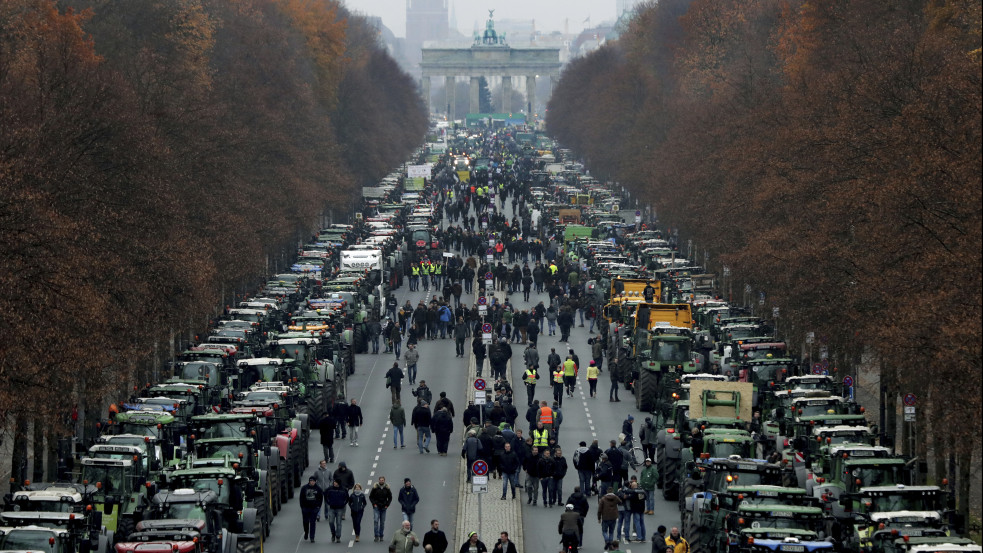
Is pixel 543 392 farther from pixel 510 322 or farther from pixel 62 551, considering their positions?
pixel 62 551

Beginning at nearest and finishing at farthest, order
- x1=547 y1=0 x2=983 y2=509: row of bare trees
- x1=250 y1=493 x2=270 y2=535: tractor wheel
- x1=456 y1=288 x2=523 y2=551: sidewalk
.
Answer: x1=547 y1=0 x2=983 y2=509: row of bare trees → x1=250 y1=493 x2=270 y2=535: tractor wheel → x1=456 y1=288 x2=523 y2=551: sidewalk

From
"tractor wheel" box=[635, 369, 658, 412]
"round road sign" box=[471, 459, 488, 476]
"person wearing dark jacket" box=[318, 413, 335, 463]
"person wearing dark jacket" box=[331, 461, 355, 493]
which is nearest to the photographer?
"round road sign" box=[471, 459, 488, 476]

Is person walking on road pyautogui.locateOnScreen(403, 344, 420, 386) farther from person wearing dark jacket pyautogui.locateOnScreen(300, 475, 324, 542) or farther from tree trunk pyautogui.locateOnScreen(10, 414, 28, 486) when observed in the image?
person wearing dark jacket pyautogui.locateOnScreen(300, 475, 324, 542)

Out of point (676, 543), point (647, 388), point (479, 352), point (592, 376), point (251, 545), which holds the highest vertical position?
point (479, 352)

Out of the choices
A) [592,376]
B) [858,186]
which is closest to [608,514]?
[858,186]

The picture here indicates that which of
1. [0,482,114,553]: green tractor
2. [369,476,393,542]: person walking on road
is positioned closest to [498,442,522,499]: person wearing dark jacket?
[369,476,393,542]: person walking on road

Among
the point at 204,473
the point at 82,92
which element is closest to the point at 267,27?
the point at 82,92

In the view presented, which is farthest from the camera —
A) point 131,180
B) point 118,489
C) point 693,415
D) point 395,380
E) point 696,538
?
point 131,180

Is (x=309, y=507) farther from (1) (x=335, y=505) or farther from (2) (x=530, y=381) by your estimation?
(2) (x=530, y=381)
